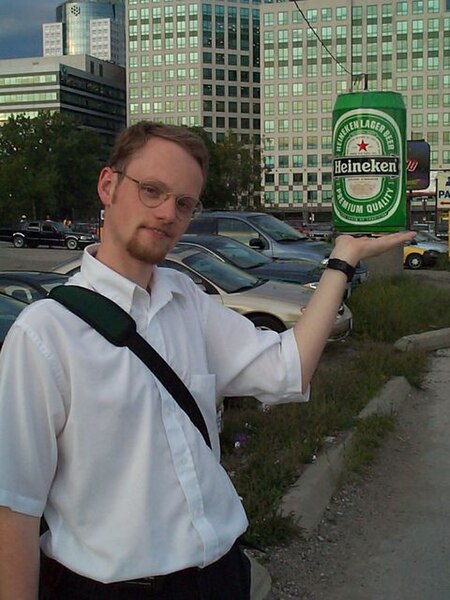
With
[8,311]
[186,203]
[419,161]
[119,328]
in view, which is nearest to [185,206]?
[186,203]

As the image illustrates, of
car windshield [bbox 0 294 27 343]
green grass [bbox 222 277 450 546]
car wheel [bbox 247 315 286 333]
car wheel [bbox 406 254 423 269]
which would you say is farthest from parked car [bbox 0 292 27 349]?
car wheel [bbox 406 254 423 269]

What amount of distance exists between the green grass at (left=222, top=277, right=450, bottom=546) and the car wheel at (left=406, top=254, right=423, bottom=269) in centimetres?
1592

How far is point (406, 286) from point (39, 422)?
12400 mm

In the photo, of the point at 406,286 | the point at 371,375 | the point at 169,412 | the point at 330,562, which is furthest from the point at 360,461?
the point at 406,286

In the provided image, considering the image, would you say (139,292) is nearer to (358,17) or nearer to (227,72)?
(358,17)

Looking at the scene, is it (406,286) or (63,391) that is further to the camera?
(406,286)

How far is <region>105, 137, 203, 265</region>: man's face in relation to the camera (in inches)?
71.9

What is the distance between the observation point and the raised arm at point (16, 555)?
62.6 inches

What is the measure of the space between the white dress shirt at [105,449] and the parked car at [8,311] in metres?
3.90

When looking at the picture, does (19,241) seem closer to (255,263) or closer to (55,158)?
(255,263)

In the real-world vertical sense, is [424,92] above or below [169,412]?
above

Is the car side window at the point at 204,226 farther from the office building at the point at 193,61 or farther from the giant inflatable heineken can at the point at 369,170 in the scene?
the office building at the point at 193,61

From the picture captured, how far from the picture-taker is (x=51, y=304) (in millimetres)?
1688

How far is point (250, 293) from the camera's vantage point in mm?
9078
